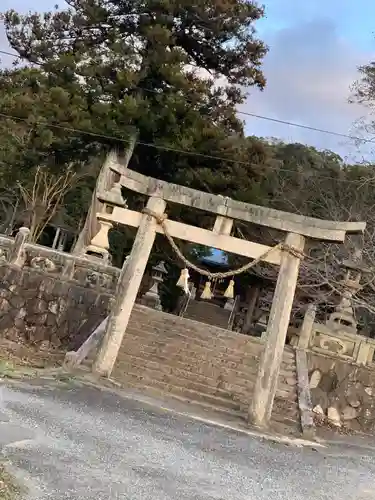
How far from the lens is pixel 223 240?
11.1m

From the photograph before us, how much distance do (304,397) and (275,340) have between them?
8.04ft

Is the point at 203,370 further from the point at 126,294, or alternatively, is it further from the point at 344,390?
the point at 344,390

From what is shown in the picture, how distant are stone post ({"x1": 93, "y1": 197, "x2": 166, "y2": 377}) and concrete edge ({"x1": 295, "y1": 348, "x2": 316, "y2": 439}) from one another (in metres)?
3.65

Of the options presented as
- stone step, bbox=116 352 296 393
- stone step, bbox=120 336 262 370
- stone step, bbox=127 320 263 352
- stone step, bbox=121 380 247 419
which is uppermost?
stone step, bbox=127 320 263 352

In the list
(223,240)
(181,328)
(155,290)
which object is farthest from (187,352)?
(155,290)

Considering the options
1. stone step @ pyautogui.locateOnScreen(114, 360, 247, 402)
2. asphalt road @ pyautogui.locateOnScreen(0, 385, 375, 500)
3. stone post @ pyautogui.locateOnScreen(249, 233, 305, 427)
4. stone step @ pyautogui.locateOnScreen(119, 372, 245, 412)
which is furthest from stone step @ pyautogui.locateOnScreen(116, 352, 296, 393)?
asphalt road @ pyautogui.locateOnScreen(0, 385, 375, 500)

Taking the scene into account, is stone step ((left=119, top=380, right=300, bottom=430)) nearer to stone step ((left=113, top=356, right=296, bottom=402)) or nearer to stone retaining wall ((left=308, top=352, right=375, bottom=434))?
stone step ((left=113, top=356, right=296, bottom=402))

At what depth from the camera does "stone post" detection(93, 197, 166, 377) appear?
10.8 metres

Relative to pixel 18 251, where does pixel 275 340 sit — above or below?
below

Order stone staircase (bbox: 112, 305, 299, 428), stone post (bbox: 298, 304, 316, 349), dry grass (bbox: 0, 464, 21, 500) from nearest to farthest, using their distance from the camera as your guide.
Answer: dry grass (bbox: 0, 464, 21, 500)
stone staircase (bbox: 112, 305, 299, 428)
stone post (bbox: 298, 304, 316, 349)

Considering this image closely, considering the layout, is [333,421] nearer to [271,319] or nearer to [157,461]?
[271,319]

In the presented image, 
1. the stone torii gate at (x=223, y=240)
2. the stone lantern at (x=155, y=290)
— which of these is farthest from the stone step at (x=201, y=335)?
the stone lantern at (x=155, y=290)

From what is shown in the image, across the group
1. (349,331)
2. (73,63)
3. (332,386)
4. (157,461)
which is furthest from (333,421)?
(73,63)

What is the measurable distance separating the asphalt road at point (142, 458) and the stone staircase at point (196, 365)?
2170mm
